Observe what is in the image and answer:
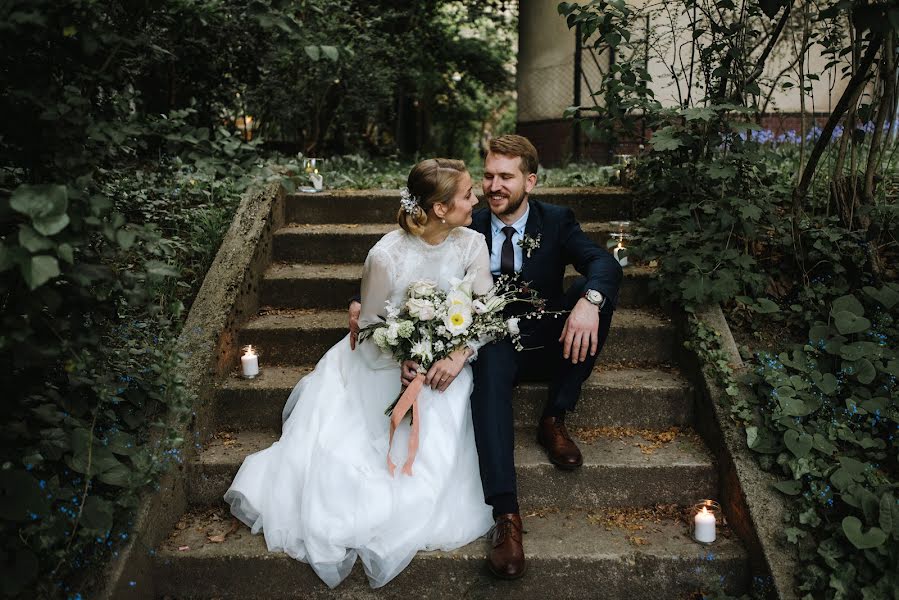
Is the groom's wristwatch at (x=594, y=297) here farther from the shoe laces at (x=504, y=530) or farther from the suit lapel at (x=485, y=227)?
the shoe laces at (x=504, y=530)

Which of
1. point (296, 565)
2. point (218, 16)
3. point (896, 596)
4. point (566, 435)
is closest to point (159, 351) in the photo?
point (296, 565)

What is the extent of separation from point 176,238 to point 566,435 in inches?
91.8

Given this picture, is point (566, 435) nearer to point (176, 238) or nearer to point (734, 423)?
point (734, 423)

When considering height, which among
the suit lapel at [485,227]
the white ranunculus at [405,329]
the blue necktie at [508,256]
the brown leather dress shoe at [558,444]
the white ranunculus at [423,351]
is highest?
the suit lapel at [485,227]

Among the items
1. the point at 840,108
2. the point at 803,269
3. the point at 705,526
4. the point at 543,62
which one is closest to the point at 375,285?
the point at 705,526

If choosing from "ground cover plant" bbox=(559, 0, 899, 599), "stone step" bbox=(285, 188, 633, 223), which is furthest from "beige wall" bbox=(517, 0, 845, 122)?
"ground cover plant" bbox=(559, 0, 899, 599)

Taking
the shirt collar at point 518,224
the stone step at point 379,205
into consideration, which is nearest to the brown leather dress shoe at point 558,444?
the shirt collar at point 518,224

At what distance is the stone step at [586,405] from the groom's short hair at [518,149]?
105cm

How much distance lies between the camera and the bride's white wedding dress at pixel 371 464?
2.48 meters

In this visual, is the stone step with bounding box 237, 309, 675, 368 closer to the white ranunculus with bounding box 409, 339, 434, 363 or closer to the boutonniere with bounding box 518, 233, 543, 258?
the boutonniere with bounding box 518, 233, 543, 258

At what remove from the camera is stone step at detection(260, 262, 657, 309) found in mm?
3871

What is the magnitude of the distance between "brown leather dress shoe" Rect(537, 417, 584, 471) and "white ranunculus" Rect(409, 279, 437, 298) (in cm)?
81

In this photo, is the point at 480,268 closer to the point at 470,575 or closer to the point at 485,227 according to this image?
the point at 485,227

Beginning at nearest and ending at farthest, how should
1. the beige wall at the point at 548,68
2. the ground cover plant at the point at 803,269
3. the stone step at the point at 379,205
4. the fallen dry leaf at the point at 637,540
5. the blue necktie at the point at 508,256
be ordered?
the ground cover plant at the point at 803,269
the fallen dry leaf at the point at 637,540
the blue necktie at the point at 508,256
the stone step at the point at 379,205
the beige wall at the point at 548,68
